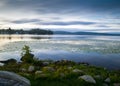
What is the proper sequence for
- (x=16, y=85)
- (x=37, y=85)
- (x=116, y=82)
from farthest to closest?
(x=116, y=82), (x=37, y=85), (x=16, y=85)

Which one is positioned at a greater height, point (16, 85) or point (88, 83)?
point (16, 85)

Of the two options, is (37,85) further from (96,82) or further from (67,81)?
(96,82)

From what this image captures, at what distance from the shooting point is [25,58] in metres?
21.0

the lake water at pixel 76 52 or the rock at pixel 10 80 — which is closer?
the rock at pixel 10 80

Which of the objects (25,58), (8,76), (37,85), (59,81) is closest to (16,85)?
(8,76)

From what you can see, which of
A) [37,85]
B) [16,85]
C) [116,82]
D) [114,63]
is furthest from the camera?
[114,63]

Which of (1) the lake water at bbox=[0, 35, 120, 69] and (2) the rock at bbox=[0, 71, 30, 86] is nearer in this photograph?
(2) the rock at bbox=[0, 71, 30, 86]

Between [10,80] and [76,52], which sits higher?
[10,80]

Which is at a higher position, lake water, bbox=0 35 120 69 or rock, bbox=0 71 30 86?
rock, bbox=0 71 30 86

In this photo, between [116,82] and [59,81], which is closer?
[59,81]

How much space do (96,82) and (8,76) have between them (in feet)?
20.9

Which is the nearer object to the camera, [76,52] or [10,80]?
[10,80]

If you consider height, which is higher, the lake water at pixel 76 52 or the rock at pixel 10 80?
the rock at pixel 10 80

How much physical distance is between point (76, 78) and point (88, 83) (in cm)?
116
